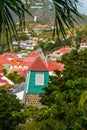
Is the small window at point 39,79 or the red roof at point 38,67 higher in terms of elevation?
the red roof at point 38,67

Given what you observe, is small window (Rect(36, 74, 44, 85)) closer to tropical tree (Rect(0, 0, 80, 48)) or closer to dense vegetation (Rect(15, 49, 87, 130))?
dense vegetation (Rect(15, 49, 87, 130))

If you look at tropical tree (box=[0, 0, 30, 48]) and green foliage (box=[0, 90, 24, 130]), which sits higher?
tropical tree (box=[0, 0, 30, 48])

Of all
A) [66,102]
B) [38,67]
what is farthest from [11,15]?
[38,67]

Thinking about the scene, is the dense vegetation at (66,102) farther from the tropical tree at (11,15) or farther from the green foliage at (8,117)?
the tropical tree at (11,15)

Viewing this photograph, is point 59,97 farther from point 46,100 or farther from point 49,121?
point 46,100

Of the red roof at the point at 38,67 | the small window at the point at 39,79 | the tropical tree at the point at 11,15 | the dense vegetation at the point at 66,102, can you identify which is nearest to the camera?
the tropical tree at the point at 11,15

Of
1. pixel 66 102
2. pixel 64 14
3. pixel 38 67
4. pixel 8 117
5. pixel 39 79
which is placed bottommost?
pixel 8 117

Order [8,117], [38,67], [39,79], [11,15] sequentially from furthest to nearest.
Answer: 1. [38,67]
2. [39,79]
3. [8,117]
4. [11,15]

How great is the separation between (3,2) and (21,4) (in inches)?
6.5

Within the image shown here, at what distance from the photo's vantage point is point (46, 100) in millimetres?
15477

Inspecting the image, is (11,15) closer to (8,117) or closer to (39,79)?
(8,117)

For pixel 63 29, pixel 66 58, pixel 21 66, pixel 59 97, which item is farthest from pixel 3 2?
pixel 21 66

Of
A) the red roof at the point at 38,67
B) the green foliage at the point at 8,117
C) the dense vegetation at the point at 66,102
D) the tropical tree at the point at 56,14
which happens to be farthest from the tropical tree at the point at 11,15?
the red roof at the point at 38,67

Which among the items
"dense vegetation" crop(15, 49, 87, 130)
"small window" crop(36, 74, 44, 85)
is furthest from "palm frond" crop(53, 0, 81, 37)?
"small window" crop(36, 74, 44, 85)
